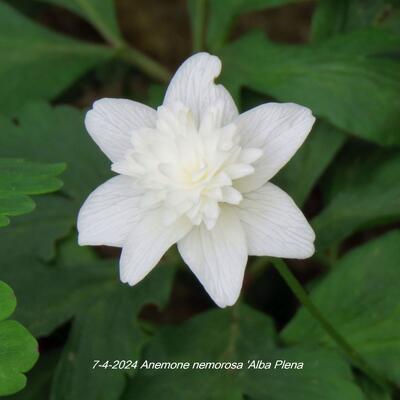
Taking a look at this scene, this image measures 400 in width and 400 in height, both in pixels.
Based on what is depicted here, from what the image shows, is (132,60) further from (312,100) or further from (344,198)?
(344,198)

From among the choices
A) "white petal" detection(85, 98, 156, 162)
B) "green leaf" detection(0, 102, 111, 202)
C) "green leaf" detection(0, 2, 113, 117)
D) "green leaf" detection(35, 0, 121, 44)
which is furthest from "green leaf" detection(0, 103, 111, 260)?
"white petal" detection(85, 98, 156, 162)

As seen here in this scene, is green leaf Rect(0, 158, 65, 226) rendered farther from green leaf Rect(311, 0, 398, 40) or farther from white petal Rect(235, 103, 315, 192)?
green leaf Rect(311, 0, 398, 40)

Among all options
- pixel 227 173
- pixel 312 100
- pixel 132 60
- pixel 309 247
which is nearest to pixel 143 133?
pixel 227 173

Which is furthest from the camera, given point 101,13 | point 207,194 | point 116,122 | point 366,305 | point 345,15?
point 101,13

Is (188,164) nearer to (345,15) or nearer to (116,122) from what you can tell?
(116,122)

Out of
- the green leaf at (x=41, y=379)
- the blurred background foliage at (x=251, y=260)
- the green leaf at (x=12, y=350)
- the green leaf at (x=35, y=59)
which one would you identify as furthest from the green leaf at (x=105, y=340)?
the green leaf at (x=35, y=59)

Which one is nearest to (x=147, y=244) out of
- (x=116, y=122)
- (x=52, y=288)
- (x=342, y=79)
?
(x=116, y=122)
